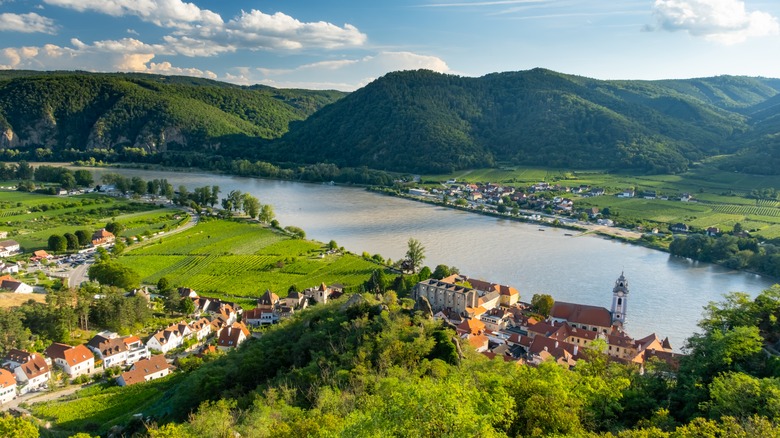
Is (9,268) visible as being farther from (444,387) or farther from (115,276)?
(444,387)

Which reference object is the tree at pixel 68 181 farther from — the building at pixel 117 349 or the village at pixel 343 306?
the building at pixel 117 349

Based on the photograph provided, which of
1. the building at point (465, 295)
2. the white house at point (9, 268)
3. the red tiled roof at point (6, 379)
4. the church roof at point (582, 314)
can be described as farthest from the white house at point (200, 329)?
the church roof at point (582, 314)

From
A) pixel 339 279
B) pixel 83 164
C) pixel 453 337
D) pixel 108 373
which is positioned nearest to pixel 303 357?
pixel 453 337

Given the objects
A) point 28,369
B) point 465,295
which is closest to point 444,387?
point 465,295

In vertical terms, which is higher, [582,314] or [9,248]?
[582,314]

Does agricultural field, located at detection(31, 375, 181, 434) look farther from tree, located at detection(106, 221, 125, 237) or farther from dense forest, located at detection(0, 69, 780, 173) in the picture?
dense forest, located at detection(0, 69, 780, 173)

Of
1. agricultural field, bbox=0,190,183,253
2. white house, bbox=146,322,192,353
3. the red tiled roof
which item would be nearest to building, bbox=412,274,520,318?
white house, bbox=146,322,192,353

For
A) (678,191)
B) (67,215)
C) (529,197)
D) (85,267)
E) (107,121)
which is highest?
(107,121)
